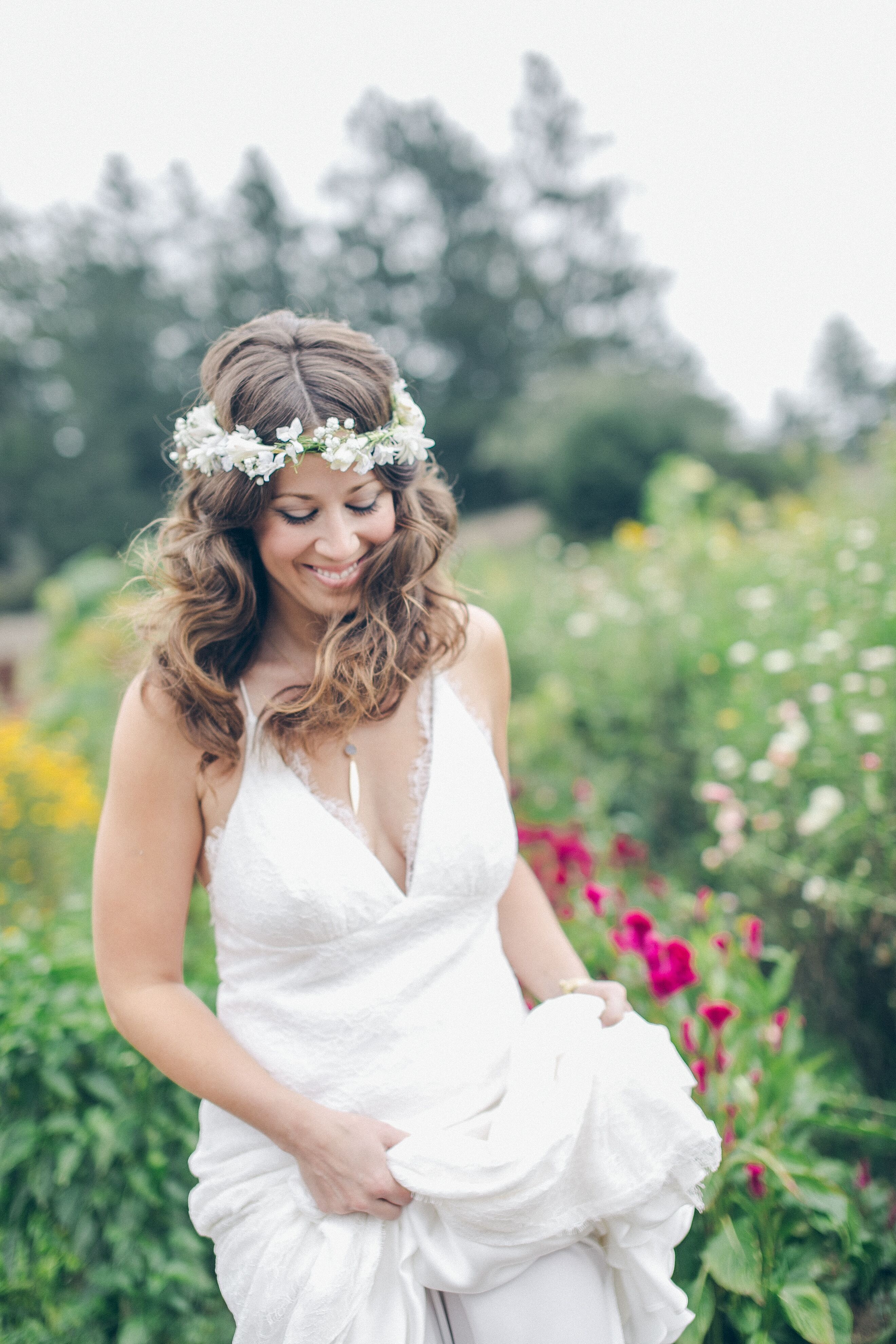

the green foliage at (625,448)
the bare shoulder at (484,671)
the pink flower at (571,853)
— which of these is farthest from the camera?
the green foliage at (625,448)

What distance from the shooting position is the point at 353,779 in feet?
5.31

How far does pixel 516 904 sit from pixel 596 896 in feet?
1.04

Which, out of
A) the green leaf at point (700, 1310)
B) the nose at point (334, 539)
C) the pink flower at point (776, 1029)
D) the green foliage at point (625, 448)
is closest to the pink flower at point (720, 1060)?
the pink flower at point (776, 1029)

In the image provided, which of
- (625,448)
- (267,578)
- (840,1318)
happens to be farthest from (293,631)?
(625,448)

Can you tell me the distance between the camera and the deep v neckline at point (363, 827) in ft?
5.00

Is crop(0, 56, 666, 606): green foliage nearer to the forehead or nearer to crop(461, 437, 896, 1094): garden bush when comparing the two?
crop(461, 437, 896, 1094): garden bush

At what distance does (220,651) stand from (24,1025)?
84cm

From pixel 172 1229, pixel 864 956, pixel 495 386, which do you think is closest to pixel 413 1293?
pixel 172 1229

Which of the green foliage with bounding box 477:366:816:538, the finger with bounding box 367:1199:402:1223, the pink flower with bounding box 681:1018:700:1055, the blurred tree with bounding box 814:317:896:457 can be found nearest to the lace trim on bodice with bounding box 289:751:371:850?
the finger with bounding box 367:1199:402:1223

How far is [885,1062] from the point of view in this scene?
2.50 meters

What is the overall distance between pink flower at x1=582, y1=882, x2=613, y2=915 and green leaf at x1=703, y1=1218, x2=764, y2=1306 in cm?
63

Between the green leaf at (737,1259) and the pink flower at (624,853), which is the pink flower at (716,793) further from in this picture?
the green leaf at (737,1259)

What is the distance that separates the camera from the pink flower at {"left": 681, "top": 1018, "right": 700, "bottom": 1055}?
1.79 meters

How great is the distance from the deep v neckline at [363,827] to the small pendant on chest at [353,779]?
0.02 m
